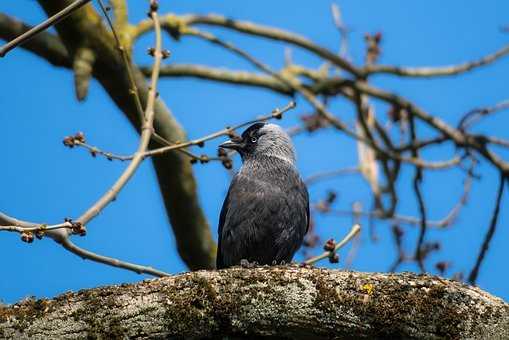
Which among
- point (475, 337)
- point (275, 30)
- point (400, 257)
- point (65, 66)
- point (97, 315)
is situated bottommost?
point (475, 337)

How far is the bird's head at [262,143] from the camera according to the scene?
7.19m

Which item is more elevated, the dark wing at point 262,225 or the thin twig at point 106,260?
the dark wing at point 262,225

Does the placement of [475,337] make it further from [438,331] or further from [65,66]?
[65,66]

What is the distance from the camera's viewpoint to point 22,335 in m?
3.34

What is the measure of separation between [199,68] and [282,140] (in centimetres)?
139

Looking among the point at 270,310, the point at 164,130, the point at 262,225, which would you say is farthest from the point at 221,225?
the point at 270,310

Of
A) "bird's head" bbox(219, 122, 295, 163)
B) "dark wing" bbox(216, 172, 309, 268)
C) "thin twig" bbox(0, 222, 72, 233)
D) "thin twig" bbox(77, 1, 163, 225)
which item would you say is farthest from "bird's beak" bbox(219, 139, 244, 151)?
"thin twig" bbox(0, 222, 72, 233)

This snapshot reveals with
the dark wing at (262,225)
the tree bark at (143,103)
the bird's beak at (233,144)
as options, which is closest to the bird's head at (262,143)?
the bird's beak at (233,144)

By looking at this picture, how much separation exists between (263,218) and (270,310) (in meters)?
2.63

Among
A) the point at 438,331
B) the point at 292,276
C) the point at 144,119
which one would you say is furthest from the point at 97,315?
the point at 144,119

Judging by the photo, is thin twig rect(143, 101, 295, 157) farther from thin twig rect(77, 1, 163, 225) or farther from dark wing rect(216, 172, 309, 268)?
dark wing rect(216, 172, 309, 268)

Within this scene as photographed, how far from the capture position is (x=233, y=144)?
7.44 metres

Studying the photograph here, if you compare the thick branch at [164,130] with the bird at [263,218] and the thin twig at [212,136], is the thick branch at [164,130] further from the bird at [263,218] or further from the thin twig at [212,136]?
the thin twig at [212,136]

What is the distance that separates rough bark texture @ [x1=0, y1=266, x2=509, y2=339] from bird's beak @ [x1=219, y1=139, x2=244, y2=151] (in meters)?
3.81
